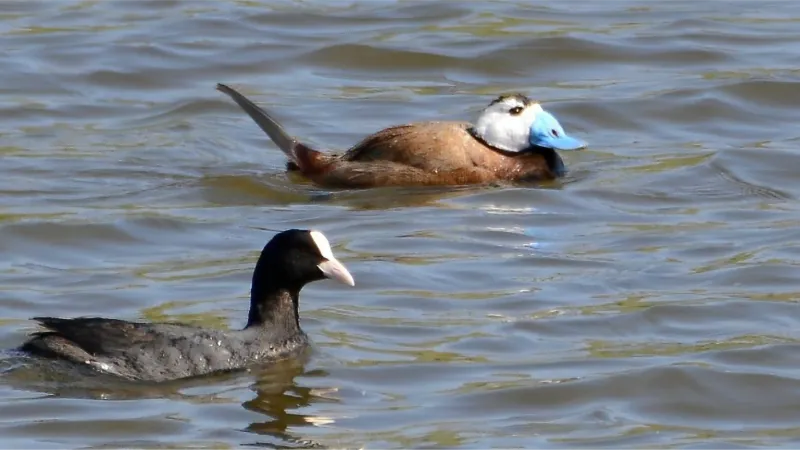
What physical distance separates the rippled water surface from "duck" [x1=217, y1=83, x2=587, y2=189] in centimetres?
15

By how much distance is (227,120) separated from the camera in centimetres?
1712

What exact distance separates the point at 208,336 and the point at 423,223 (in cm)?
356

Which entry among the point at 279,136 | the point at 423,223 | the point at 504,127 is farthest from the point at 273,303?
the point at 504,127

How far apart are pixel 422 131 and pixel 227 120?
2854 millimetres

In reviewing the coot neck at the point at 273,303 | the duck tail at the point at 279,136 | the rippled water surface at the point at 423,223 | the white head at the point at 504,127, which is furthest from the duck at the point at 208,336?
the white head at the point at 504,127

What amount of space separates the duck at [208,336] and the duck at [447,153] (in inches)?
142

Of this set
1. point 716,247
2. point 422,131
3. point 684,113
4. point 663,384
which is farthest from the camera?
point 684,113

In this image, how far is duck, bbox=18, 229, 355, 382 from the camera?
10.4 m

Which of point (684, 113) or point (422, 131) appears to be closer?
point (422, 131)

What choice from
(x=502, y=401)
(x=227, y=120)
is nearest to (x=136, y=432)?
(x=502, y=401)

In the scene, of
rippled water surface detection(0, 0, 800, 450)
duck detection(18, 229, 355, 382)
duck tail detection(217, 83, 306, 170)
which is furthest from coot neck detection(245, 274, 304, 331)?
duck tail detection(217, 83, 306, 170)

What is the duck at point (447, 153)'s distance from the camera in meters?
14.6

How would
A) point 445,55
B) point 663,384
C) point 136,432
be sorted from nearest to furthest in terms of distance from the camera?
point 136,432
point 663,384
point 445,55

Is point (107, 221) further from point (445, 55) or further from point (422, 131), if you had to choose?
point (445, 55)
